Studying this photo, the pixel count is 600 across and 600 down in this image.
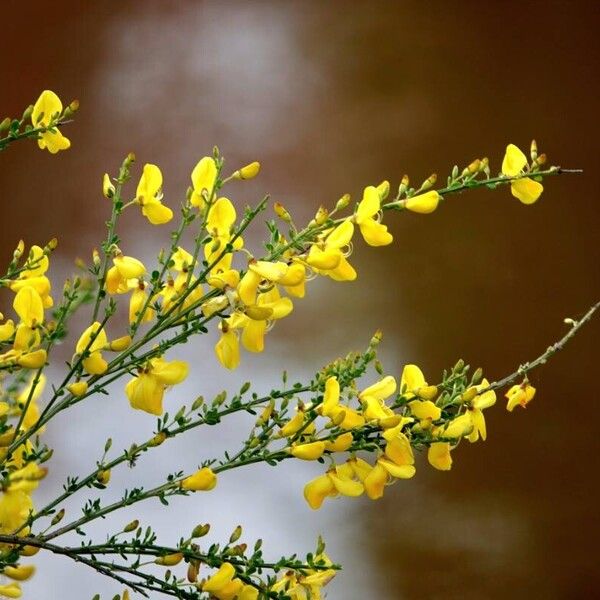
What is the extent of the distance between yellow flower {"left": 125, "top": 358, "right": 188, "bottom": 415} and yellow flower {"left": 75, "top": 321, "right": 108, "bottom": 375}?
0.02 m

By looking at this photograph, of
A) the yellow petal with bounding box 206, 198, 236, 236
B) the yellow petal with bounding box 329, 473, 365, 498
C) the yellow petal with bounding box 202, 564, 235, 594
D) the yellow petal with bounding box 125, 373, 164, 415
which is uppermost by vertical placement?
the yellow petal with bounding box 206, 198, 236, 236

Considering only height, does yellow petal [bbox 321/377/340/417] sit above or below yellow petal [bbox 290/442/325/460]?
above

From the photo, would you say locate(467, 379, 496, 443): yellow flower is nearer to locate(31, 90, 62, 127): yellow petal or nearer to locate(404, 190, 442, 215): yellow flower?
locate(404, 190, 442, 215): yellow flower

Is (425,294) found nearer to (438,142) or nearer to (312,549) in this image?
(438,142)

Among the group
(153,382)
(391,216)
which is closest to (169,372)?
(153,382)

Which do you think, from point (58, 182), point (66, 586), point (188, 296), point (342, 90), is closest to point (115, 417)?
point (66, 586)

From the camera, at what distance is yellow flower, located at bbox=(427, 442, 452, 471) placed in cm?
44

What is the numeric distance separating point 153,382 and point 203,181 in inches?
3.4

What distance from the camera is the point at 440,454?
44 cm

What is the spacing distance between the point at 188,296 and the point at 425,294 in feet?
2.68

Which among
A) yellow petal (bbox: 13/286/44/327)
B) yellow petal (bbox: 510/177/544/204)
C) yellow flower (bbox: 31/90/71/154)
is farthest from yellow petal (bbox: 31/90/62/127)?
yellow petal (bbox: 510/177/544/204)

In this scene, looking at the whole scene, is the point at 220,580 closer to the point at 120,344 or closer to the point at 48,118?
the point at 120,344

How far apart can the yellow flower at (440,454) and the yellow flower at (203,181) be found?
5.6 inches

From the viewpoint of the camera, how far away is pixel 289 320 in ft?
3.93
